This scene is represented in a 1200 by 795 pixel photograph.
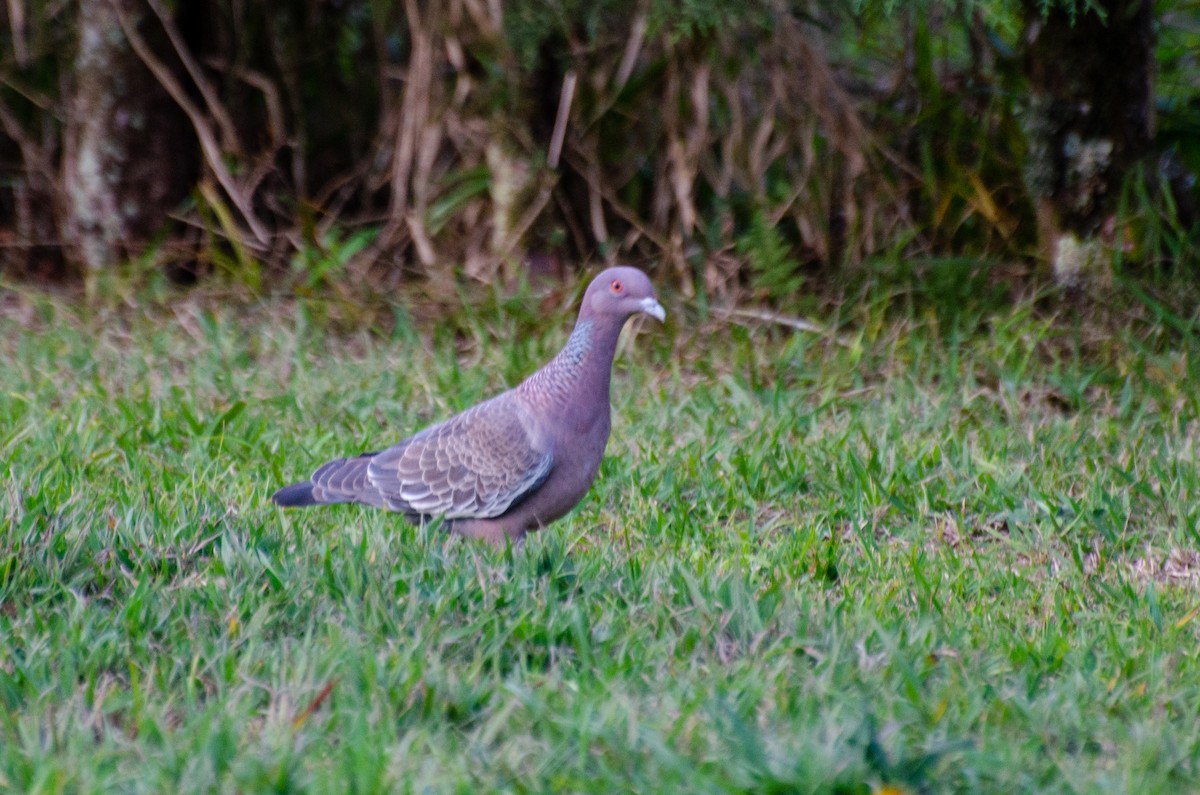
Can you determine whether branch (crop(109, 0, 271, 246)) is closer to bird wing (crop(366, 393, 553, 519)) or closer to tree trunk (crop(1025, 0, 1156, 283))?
bird wing (crop(366, 393, 553, 519))

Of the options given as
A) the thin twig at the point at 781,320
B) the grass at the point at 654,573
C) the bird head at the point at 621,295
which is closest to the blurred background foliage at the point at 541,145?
the thin twig at the point at 781,320

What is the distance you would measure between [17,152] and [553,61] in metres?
3.06

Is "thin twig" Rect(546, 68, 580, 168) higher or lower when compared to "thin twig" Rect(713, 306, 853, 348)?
higher

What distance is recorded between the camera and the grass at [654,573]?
8.04 feet

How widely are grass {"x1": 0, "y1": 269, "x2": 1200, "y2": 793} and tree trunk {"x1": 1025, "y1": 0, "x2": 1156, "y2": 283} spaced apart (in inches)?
15.8

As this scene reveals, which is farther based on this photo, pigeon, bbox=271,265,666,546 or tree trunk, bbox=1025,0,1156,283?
tree trunk, bbox=1025,0,1156,283

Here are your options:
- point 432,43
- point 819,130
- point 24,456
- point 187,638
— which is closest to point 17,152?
point 432,43

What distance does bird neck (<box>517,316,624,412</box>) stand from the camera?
3887 mm

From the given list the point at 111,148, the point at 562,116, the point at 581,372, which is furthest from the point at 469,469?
the point at 111,148

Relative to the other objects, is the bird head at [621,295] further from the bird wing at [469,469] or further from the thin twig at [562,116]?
the thin twig at [562,116]

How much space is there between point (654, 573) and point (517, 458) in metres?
0.60

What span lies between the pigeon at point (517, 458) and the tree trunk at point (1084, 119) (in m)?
2.74

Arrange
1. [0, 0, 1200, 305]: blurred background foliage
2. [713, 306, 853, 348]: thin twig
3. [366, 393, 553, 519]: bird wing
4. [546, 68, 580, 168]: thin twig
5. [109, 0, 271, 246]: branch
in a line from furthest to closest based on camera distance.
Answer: [109, 0, 271, 246]: branch < [546, 68, 580, 168]: thin twig < [0, 0, 1200, 305]: blurred background foliage < [713, 306, 853, 348]: thin twig < [366, 393, 553, 519]: bird wing

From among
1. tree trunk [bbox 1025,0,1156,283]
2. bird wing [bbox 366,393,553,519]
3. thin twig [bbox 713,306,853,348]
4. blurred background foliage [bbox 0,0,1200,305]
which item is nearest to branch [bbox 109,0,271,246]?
blurred background foliage [bbox 0,0,1200,305]
